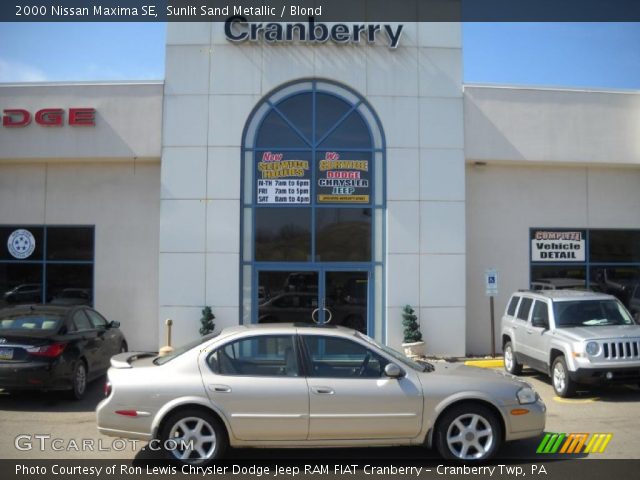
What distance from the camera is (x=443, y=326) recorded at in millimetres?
14375

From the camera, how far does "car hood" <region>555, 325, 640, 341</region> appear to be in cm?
966

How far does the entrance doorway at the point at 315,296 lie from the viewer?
14320mm

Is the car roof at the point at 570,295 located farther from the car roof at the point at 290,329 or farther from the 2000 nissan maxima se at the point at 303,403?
the car roof at the point at 290,329

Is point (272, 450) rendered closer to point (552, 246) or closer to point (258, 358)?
point (258, 358)

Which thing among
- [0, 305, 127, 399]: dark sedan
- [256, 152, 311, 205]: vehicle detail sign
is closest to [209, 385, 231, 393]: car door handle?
[0, 305, 127, 399]: dark sedan

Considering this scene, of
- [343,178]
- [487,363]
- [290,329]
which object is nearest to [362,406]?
[290,329]

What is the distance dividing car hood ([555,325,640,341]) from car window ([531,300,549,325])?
47 cm

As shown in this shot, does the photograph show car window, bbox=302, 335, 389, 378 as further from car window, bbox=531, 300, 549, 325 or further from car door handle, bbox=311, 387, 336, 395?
car window, bbox=531, 300, 549, 325

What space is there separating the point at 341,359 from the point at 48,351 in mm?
5021

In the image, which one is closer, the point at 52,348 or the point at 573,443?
the point at 573,443

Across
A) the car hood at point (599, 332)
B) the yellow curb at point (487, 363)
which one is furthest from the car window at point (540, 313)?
the yellow curb at point (487, 363)

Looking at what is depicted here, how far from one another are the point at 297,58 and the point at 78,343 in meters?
8.52

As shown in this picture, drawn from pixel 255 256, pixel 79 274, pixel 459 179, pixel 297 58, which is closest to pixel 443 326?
pixel 459 179

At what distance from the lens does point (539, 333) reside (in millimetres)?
10891
